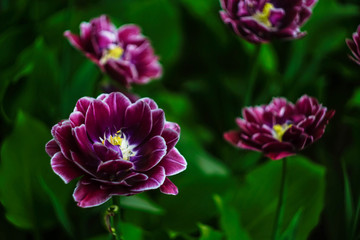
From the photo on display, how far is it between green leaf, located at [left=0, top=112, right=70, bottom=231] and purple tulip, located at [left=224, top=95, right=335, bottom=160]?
385 millimetres

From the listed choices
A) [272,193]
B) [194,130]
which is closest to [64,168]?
[272,193]

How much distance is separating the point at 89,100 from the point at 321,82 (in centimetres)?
62

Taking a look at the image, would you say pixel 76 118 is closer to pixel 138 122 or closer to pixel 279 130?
pixel 138 122

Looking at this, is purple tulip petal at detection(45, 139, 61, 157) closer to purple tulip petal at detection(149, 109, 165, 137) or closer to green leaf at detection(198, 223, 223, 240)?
purple tulip petal at detection(149, 109, 165, 137)

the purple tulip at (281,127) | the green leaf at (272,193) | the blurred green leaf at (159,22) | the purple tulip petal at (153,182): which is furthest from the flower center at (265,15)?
the blurred green leaf at (159,22)

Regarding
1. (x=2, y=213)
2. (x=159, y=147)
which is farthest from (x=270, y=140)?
(x=2, y=213)

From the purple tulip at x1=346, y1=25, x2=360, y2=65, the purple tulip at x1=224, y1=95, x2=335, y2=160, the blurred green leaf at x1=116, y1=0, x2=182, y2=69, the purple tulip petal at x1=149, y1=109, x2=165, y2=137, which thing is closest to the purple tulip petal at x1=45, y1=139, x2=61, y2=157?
the purple tulip petal at x1=149, y1=109, x2=165, y2=137

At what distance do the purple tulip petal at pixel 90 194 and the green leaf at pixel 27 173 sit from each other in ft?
1.30

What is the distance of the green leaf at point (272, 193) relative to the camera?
2.85 feet

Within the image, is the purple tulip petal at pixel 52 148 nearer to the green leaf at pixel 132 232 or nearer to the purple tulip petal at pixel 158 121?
the purple tulip petal at pixel 158 121

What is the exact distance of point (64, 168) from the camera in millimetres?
507

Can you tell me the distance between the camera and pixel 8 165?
88cm

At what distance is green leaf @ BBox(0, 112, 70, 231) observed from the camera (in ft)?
2.86

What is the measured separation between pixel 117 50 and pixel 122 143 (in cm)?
33
